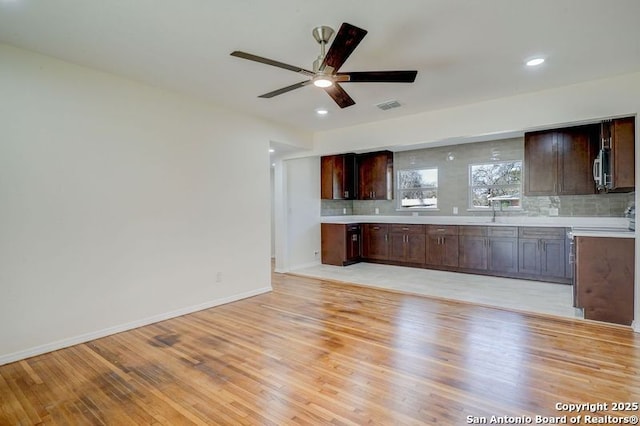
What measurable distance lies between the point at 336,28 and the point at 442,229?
14.4 ft

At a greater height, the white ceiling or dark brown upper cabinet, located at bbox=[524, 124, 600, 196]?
the white ceiling

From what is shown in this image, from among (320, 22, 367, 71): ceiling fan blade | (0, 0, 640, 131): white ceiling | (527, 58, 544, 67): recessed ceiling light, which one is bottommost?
(320, 22, 367, 71): ceiling fan blade

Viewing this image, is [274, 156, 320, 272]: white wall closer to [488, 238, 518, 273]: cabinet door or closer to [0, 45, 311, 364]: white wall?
[0, 45, 311, 364]: white wall

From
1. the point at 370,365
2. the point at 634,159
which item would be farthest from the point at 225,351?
the point at 634,159

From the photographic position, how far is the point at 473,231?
221 inches

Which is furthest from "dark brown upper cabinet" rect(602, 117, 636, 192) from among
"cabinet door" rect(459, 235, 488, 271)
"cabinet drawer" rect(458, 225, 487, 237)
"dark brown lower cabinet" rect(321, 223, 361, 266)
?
"dark brown lower cabinet" rect(321, 223, 361, 266)

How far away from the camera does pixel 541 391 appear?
7.03 ft

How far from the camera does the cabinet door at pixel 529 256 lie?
507cm

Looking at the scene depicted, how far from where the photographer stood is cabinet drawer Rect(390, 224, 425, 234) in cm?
616

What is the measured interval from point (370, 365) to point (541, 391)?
3.65 ft

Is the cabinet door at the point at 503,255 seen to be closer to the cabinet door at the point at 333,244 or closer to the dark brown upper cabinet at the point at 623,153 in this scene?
the dark brown upper cabinet at the point at 623,153

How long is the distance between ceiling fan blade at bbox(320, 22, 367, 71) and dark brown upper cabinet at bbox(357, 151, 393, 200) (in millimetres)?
4554

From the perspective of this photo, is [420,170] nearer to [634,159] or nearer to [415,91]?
[415,91]

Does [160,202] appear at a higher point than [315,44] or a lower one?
lower
